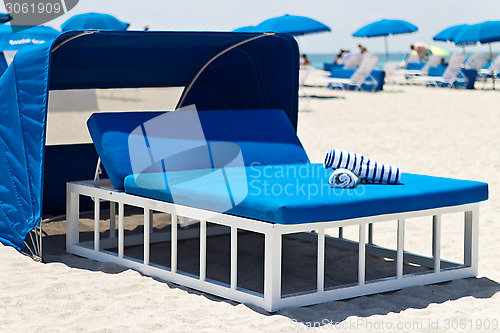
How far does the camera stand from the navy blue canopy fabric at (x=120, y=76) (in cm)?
471

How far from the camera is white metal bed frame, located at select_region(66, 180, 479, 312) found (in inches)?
148

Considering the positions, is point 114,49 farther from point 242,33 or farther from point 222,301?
point 222,301

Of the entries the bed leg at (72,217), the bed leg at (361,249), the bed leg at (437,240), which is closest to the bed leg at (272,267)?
the bed leg at (361,249)

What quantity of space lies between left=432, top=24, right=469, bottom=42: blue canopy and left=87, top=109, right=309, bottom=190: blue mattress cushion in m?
21.8

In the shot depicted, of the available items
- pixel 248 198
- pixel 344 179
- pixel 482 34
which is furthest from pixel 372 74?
pixel 248 198

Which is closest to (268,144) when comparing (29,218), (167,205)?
(167,205)

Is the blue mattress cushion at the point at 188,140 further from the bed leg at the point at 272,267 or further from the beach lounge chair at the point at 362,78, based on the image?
the beach lounge chair at the point at 362,78

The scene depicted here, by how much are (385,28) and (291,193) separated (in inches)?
831

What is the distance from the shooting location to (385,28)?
79.8 feet

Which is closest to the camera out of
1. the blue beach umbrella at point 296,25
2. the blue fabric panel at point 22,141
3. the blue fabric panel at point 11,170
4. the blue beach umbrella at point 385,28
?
the blue fabric panel at point 22,141

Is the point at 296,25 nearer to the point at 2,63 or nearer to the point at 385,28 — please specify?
the point at 385,28

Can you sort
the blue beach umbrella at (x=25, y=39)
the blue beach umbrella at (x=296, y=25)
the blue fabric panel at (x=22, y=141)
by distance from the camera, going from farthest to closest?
the blue beach umbrella at (x=296, y=25)
the blue beach umbrella at (x=25, y=39)
the blue fabric panel at (x=22, y=141)

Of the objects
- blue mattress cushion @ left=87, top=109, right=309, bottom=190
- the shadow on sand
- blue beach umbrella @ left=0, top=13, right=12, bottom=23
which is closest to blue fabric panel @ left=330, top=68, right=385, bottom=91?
blue beach umbrella @ left=0, top=13, right=12, bottom=23

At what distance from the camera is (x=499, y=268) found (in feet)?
15.6
